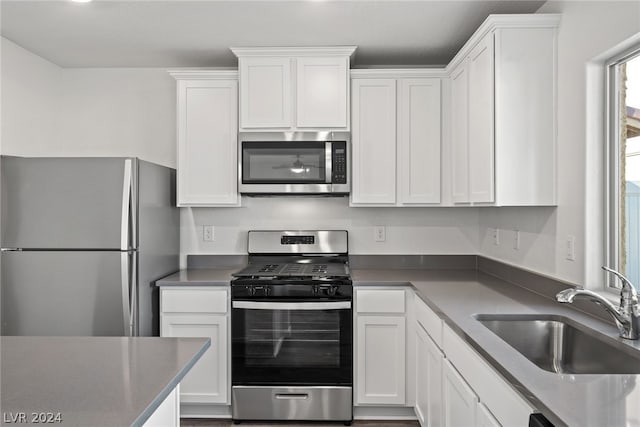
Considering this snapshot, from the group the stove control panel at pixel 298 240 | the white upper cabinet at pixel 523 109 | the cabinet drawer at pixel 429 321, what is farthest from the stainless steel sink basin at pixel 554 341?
the stove control panel at pixel 298 240

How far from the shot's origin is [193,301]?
2828mm

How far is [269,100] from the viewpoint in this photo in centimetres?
302

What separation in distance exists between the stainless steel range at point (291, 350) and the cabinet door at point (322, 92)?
101 centimetres

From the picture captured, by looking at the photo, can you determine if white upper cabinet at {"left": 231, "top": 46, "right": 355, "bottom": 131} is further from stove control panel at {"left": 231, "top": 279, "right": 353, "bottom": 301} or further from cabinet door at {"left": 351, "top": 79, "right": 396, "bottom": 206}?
stove control panel at {"left": 231, "top": 279, "right": 353, "bottom": 301}

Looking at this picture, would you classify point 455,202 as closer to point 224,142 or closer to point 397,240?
point 397,240

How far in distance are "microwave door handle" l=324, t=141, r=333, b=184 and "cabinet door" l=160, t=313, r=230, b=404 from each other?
1.10m

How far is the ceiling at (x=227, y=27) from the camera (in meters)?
2.45

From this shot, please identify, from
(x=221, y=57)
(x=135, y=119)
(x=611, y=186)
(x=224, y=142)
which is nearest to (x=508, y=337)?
(x=611, y=186)

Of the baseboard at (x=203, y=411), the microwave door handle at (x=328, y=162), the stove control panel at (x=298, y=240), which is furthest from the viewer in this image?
the stove control panel at (x=298, y=240)

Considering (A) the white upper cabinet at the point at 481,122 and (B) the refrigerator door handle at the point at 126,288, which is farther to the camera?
(B) the refrigerator door handle at the point at 126,288

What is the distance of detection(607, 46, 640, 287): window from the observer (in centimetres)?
183

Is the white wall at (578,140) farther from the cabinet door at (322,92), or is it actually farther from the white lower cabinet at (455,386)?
the cabinet door at (322,92)

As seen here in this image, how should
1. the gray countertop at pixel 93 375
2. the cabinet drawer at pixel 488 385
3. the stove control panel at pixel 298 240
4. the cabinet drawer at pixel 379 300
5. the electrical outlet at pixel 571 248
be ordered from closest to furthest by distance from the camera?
the gray countertop at pixel 93 375, the cabinet drawer at pixel 488 385, the electrical outlet at pixel 571 248, the cabinet drawer at pixel 379 300, the stove control panel at pixel 298 240

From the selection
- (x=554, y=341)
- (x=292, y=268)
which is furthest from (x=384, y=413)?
(x=554, y=341)
